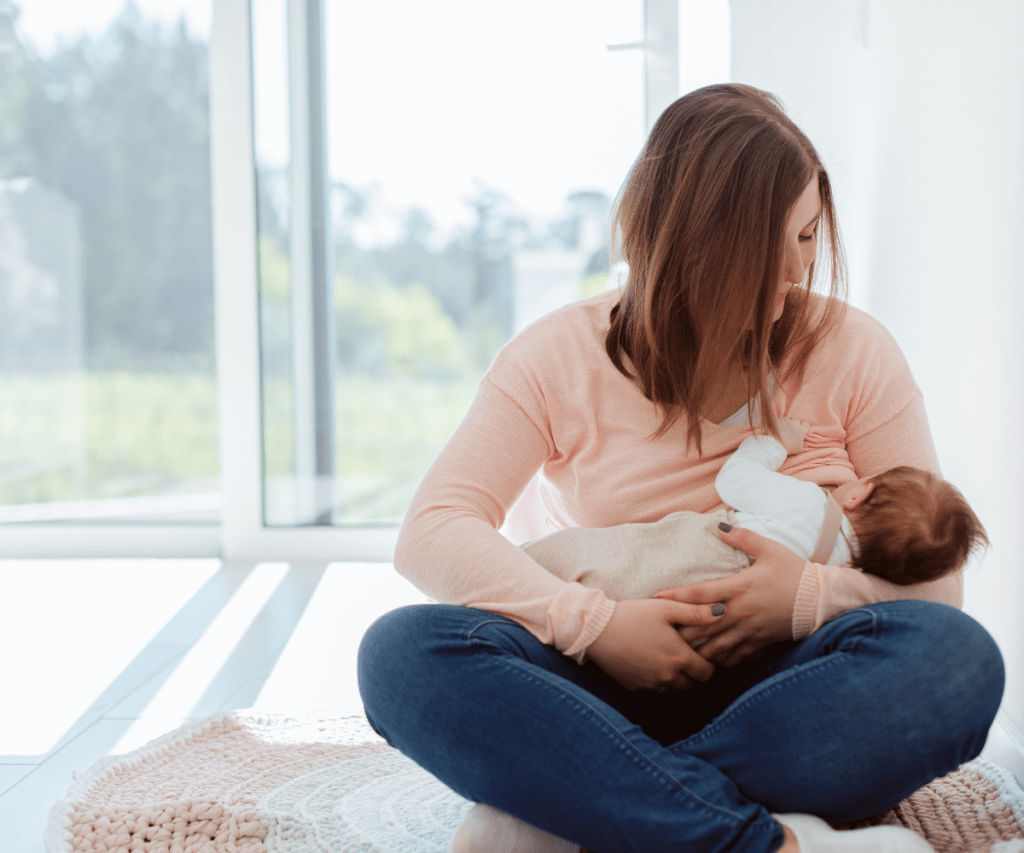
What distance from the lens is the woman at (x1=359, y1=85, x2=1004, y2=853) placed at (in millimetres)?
871

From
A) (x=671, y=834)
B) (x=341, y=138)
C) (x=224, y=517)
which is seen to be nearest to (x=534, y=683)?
(x=671, y=834)

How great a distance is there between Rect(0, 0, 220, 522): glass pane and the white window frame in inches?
13.5

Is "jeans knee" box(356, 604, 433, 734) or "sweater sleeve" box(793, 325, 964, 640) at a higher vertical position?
"sweater sleeve" box(793, 325, 964, 640)

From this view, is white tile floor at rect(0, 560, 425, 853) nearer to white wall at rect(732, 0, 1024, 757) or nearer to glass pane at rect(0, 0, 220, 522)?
glass pane at rect(0, 0, 220, 522)

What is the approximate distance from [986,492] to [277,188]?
79.5 inches

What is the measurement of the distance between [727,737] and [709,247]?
1.81ft

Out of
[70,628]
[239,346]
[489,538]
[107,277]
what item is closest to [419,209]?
[239,346]

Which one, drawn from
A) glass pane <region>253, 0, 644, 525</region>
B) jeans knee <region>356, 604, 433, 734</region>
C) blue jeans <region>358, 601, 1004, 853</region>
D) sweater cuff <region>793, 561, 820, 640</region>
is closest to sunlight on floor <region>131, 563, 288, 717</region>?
glass pane <region>253, 0, 644, 525</region>

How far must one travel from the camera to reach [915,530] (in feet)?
3.34

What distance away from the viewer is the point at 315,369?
2.74 meters

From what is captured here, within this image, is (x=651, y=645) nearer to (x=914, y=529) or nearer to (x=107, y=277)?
(x=914, y=529)

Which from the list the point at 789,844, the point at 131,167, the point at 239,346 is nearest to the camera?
the point at 789,844

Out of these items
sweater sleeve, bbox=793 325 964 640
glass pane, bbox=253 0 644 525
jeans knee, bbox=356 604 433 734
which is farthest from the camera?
glass pane, bbox=253 0 644 525

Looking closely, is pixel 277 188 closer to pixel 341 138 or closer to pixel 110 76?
pixel 341 138
